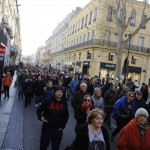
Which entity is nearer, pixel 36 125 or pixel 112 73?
pixel 36 125

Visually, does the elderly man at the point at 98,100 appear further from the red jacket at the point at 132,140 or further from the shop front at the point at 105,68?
the shop front at the point at 105,68

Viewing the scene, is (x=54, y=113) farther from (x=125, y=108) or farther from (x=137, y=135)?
(x=125, y=108)

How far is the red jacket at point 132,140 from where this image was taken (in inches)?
167

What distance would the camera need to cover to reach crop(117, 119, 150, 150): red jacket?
423cm

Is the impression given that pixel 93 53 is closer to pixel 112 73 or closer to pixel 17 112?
pixel 112 73

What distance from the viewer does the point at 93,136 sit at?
13.1 ft

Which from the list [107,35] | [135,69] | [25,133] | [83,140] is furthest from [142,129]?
[135,69]

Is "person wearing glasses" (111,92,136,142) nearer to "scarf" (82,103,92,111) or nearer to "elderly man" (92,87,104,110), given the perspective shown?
"elderly man" (92,87,104,110)

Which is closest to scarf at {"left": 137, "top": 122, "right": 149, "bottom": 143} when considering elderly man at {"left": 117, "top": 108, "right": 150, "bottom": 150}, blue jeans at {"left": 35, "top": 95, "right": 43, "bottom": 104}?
elderly man at {"left": 117, "top": 108, "right": 150, "bottom": 150}

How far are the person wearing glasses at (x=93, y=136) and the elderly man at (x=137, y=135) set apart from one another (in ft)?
1.33

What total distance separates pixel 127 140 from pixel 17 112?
27.8ft

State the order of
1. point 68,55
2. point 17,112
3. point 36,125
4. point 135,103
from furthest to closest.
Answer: point 68,55, point 17,112, point 36,125, point 135,103

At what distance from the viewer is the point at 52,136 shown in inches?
213

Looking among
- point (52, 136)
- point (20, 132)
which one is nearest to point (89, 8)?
point (20, 132)
